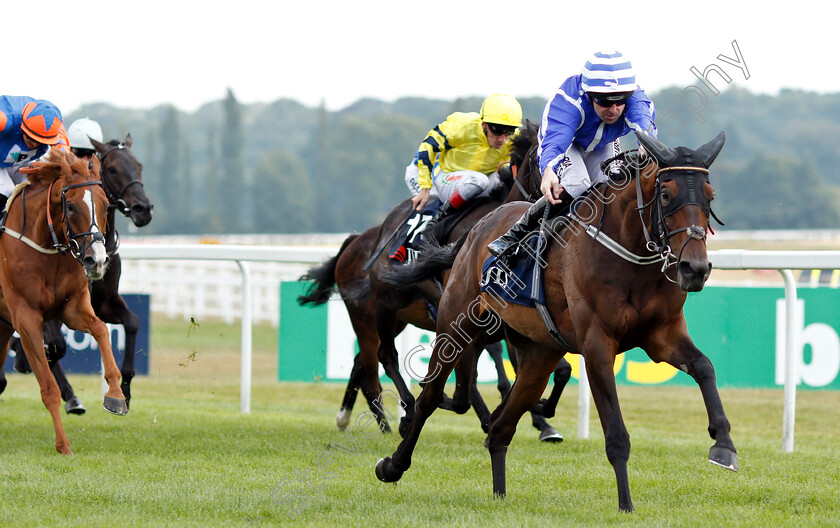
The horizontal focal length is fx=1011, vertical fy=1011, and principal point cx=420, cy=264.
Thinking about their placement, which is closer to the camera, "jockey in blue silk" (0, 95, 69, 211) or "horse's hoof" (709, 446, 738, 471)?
"horse's hoof" (709, 446, 738, 471)

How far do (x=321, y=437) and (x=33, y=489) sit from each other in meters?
2.41

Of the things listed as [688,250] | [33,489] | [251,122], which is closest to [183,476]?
[33,489]

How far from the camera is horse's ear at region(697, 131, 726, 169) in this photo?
3971 millimetres

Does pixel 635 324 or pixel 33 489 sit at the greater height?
pixel 635 324

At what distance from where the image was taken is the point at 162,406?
8523mm

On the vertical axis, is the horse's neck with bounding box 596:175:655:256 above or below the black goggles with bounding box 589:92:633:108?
below

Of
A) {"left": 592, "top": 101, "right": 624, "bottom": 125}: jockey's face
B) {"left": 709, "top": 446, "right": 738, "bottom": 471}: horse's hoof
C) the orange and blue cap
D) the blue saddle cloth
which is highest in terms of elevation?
{"left": 592, "top": 101, "right": 624, "bottom": 125}: jockey's face

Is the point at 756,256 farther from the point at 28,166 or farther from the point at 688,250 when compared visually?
the point at 28,166

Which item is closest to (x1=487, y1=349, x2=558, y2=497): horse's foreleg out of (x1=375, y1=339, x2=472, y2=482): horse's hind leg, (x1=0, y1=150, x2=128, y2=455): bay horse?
(x1=375, y1=339, x2=472, y2=482): horse's hind leg

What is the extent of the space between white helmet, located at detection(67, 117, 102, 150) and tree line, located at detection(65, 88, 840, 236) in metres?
45.0

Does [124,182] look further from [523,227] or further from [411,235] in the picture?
[523,227]

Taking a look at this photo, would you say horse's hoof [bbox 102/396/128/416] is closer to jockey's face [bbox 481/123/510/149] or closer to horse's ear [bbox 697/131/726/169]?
jockey's face [bbox 481/123/510/149]

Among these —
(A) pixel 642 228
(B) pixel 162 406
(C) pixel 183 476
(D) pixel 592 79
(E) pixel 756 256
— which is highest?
(D) pixel 592 79

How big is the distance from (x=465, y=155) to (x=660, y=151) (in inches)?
115
